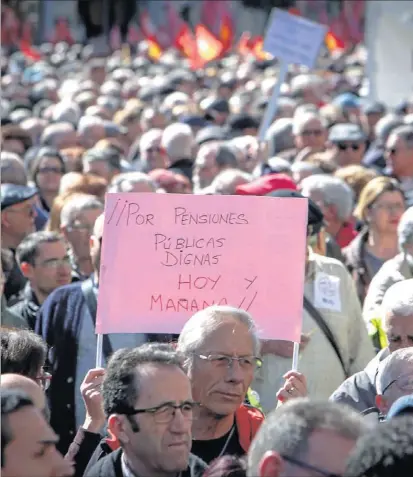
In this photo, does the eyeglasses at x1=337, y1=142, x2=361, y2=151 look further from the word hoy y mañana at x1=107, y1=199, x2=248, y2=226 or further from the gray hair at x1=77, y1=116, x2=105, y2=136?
the word hoy y mañana at x1=107, y1=199, x2=248, y2=226

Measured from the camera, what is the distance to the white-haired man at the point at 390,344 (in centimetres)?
480

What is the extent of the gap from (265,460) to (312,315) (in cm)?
277

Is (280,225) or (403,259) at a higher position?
(280,225)

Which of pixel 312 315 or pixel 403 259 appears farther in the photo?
pixel 403 259

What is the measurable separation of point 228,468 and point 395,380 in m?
1.07

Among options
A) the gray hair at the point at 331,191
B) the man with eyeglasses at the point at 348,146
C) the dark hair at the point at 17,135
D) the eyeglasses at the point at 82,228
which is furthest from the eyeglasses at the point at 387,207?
the dark hair at the point at 17,135

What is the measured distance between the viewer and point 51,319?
5641 millimetres

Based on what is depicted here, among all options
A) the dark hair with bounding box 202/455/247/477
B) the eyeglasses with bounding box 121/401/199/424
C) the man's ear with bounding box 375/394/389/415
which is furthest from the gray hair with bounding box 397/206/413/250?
the dark hair with bounding box 202/455/247/477

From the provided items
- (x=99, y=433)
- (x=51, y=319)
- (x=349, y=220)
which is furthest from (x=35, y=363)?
(x=349, y=220)

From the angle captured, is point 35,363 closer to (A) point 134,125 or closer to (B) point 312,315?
(B) point 312,315

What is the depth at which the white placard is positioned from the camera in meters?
12.8

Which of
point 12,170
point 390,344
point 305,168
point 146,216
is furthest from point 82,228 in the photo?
point 305,168

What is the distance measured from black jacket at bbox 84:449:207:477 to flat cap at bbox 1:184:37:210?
3947 millimetres

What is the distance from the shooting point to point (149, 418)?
3756 mm
